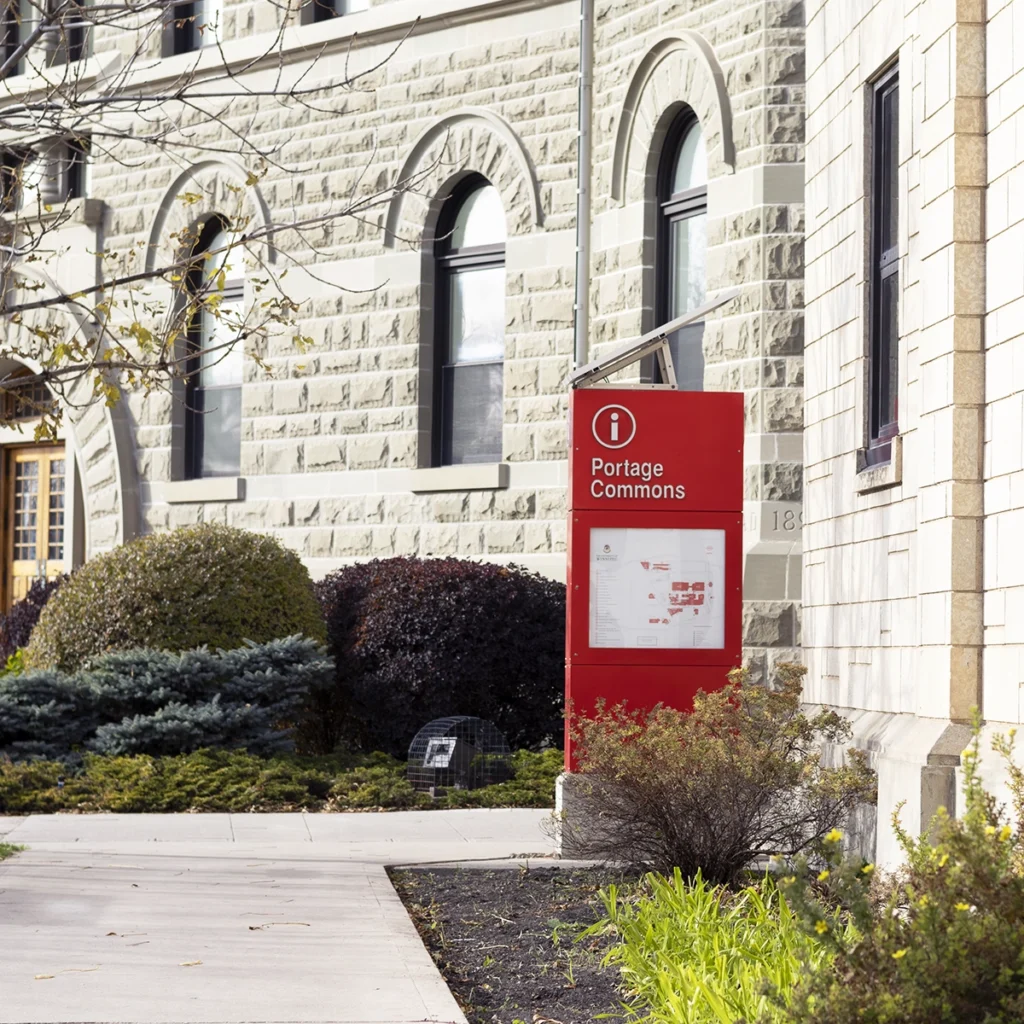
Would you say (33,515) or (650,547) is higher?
(33,515)

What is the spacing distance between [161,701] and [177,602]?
1205 mm

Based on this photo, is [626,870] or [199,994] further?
[626,870]

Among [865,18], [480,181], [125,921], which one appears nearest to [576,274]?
[480,181]

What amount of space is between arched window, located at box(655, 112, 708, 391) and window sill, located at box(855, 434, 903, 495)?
15.7 ft

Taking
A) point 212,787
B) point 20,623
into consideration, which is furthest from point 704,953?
point 20,623

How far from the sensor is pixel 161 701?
12.6 m

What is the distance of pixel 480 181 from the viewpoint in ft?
52.6

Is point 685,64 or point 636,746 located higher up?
point 685,64

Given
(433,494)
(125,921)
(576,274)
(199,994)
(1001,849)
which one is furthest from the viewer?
(433,494)

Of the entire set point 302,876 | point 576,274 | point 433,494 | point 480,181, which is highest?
point 480,181

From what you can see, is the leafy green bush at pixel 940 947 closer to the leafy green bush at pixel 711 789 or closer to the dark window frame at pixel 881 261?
the leafy green bush at pixel 711 789

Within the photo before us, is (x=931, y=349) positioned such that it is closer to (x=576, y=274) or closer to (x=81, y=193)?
(x=576, y=274)

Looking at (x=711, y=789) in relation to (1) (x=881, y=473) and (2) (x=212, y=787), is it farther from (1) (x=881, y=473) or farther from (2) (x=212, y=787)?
(2) (x=212, y=787)

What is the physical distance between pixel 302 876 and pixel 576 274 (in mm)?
7590
